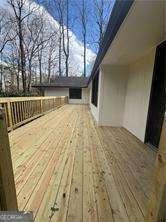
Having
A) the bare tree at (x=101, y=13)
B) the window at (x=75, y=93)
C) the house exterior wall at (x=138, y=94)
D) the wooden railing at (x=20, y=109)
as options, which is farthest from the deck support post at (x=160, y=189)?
the window at (x=75, y=93)

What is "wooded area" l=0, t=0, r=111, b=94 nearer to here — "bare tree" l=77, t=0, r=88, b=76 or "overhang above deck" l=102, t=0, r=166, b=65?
"bare tree" l=77, t=0, r=88, b=76

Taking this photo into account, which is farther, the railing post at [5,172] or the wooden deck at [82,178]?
the wooden deck at [82,178]

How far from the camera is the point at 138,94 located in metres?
5.08

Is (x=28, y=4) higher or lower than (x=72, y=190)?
higher

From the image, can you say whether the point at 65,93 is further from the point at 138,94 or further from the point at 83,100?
the point at 138,94

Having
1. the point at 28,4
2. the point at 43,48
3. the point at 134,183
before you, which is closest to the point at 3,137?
the point at 134,183

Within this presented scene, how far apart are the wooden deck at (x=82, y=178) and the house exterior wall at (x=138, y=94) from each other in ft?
2.50

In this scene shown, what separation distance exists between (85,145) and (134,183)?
5.89 ft

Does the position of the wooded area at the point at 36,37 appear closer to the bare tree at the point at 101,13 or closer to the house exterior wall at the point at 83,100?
the bare tree at the point at 101,13

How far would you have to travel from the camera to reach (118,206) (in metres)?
1.99

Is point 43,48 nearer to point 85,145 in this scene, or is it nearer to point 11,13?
point 11,13

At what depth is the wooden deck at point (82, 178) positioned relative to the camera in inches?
74.9

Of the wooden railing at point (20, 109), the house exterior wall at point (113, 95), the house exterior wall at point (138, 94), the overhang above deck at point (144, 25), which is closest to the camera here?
the overhang above deck at point (144, 25)

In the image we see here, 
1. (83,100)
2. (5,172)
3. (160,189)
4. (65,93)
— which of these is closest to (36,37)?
(65,93)
